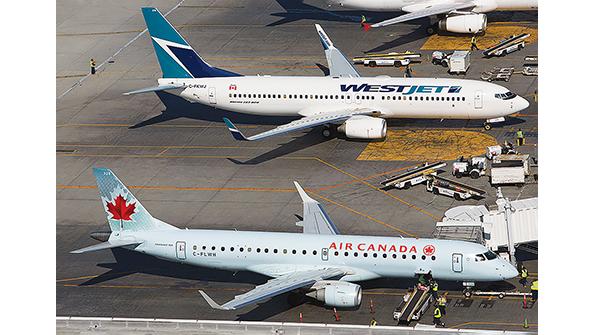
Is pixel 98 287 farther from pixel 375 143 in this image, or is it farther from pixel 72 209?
pixel 375 143

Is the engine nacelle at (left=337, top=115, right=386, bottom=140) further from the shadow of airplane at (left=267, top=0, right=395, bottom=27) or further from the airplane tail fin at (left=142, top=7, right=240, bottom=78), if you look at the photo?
the shadow of airplane at (left=267, top=0, right=395, bottom=27)

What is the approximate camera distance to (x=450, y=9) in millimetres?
126938

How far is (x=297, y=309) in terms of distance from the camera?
264 ft

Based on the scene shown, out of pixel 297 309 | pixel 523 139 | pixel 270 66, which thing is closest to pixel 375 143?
pixel 523 139

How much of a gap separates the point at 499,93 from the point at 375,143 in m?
10.4

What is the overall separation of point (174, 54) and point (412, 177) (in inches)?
967

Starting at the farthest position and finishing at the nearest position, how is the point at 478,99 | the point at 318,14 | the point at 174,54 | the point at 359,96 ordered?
the point at 318,14
the point at 174,54
the point at 359,96
the point at 478,99

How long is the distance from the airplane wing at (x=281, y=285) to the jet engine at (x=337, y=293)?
564 millimetres

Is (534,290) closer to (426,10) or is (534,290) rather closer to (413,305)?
(413,305)

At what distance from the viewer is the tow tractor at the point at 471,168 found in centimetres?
9888

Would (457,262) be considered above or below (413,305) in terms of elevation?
above

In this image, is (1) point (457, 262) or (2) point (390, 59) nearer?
(1) point (457, 262)

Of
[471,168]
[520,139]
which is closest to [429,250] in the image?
[471,168]

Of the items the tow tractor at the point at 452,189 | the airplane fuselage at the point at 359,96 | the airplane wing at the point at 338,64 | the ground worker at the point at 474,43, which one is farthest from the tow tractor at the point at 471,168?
the ground worker at the point at 474,43
